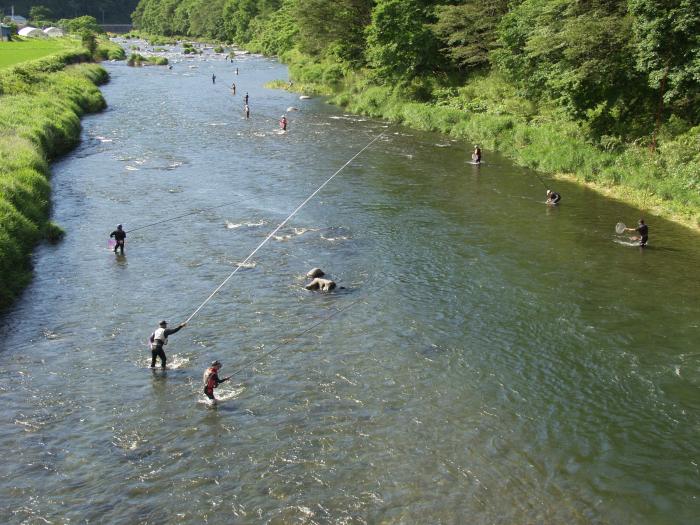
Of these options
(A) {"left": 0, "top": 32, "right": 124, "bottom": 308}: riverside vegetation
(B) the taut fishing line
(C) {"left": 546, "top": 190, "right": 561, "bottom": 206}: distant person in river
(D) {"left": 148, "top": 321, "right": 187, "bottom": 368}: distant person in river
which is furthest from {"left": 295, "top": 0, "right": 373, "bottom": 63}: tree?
(D) {"left": 148, "top": 321, "right": 187, "bottom": 368}: distant person in river

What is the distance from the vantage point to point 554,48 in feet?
131

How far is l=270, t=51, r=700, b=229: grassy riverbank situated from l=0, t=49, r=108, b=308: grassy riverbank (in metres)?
26.8

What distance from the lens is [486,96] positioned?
182 feet

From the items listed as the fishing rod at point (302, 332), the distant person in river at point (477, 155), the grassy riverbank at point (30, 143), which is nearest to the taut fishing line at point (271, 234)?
the fishing rod at point (302, 332)

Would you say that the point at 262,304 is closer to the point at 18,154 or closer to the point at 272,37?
the point at 18,154

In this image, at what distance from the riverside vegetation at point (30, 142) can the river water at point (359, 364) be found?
1.19 metres

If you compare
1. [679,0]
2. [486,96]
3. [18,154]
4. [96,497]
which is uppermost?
[679,0]

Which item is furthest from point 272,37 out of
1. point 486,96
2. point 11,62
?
point 486,96

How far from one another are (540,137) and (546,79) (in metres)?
4.36

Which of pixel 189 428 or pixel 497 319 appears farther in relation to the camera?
pixel 497 319

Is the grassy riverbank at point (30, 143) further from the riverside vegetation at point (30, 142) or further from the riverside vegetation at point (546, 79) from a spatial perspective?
the riverside vegetation at point (546, 79)

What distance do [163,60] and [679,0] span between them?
309 ft

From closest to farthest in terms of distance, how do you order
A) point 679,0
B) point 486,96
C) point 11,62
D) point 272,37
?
1. point 679,0
2. point 486,96
3. point 11,62
4. point 272,37

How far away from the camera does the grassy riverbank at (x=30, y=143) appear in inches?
1006
